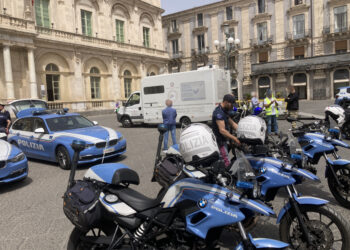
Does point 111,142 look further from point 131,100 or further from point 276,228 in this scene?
point 131,100

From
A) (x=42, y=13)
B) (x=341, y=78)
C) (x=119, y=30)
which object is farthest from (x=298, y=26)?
(x=42, y=13)

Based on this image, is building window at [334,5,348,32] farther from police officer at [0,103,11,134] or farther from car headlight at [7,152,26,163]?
car headlight at [7,152,26,163]

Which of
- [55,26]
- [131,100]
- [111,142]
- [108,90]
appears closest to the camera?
[111,142]

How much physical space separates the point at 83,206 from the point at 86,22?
29220 mm

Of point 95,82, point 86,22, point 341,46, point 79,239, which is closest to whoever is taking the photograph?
point 79,239

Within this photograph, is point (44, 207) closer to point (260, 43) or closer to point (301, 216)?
point (301, 216)

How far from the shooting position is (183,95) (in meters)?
14.5

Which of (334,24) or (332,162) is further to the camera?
(334,24)

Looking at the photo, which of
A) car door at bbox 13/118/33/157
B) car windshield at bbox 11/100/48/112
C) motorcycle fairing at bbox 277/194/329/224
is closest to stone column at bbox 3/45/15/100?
car windshield at bbox 11/100/48/112

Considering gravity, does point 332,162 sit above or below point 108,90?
below

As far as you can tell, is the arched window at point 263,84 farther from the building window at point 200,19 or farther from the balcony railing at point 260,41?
the building window at point 200,19

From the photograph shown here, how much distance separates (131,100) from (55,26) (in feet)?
46.6

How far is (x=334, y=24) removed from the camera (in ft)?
115

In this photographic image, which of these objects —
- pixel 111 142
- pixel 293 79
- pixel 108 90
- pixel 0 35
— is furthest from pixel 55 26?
pixel 293 79
